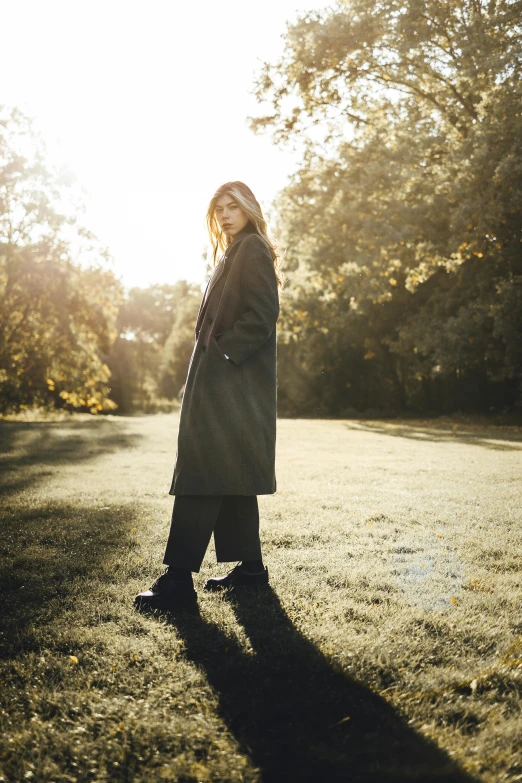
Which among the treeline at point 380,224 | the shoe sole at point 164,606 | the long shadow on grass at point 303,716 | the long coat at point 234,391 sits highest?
the treeline at point 380,224

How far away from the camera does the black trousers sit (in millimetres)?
3365

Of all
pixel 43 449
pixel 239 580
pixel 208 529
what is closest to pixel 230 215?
pixel 208 529

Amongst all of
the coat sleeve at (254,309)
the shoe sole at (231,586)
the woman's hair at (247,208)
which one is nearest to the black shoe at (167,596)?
the shoe sole at (231,586)

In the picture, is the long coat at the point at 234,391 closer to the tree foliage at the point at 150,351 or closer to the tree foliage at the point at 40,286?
the tree foliage at the point at 40,286

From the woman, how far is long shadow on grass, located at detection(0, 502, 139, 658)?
1.75 feet

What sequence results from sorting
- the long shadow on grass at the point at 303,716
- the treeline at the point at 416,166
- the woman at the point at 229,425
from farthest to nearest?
the treeline at the point at 416,166
the woman at the point at 229,425
the long shadow on grass at the point at 303,716

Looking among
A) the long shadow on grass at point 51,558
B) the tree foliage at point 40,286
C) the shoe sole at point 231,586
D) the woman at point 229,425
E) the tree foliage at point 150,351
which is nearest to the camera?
the long shadow on grass at point 51,558

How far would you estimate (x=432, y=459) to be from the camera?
10039 mm

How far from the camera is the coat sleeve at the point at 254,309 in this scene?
3.36 meters

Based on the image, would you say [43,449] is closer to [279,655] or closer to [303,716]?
[279,655]

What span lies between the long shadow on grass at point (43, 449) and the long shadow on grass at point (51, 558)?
1.64 m

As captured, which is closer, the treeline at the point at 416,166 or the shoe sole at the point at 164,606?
the shoe sole at the point at 164,606

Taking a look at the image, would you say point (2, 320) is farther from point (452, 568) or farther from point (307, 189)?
point (452, 568)

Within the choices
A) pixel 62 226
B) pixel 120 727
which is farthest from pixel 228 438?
pixel 62 226
